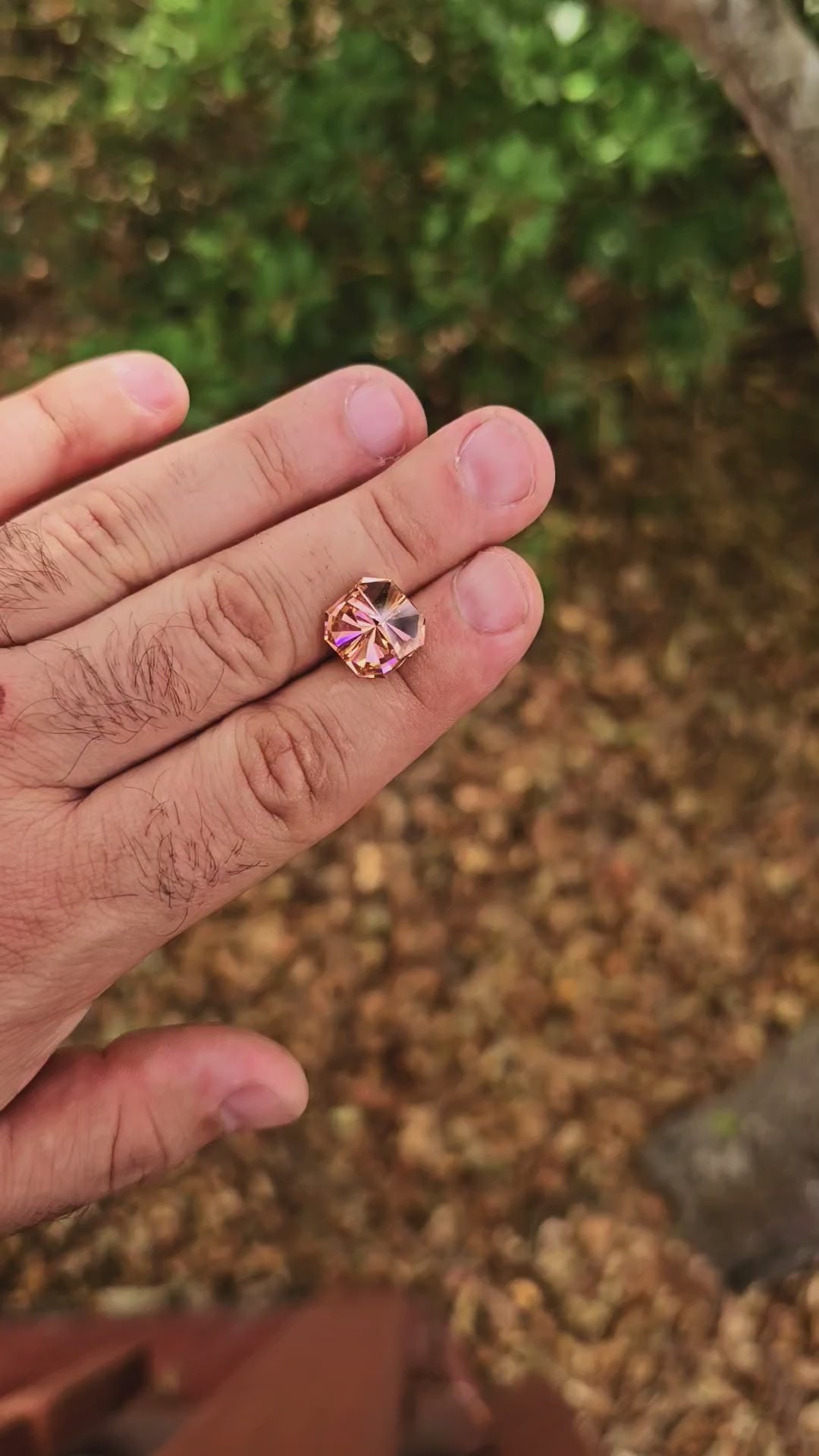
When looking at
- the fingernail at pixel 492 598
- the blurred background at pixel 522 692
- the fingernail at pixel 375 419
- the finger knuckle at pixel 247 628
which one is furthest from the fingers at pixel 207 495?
the blurred background at pixel 522 692

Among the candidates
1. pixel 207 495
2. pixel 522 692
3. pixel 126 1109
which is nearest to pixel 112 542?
pixel 207 495

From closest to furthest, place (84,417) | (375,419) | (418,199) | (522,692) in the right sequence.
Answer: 1. (375,419)
2. (84,417)
3. (418,199)
4. (522,692)

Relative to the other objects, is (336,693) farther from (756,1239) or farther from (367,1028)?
(756,1239)

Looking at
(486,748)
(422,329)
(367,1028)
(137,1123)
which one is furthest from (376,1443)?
(422,329)

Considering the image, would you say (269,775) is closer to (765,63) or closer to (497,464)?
(497,464)

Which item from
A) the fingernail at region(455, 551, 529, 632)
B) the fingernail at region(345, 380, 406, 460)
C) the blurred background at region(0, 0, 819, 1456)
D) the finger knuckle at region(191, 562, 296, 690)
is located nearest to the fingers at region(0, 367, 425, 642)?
the fingernail at region(345, 380, 406, 460)

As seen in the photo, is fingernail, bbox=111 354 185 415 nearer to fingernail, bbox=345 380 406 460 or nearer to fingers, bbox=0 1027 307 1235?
fingernail, bbox=345 380 406 460
